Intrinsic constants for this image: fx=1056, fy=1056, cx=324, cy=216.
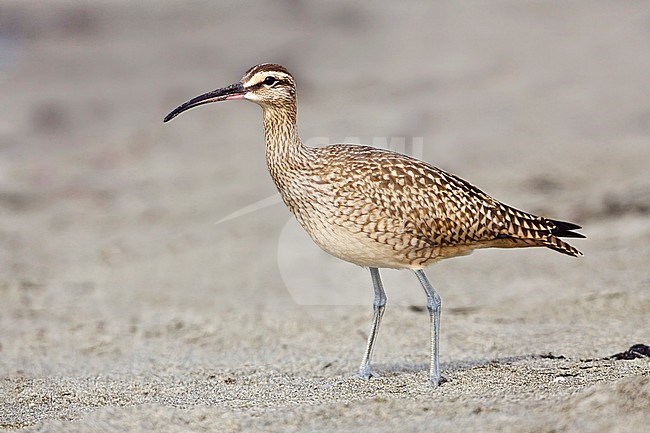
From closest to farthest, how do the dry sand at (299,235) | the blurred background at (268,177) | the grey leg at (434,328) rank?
the dry sand at (299,235)
the grey leg at (434,328)
the blurred background at (268,177)

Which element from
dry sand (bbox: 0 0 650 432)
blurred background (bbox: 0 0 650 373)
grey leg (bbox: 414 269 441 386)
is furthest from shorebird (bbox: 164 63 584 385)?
blurred background (bbox: 0 0 650 373)

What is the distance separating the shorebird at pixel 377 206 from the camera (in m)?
5.80

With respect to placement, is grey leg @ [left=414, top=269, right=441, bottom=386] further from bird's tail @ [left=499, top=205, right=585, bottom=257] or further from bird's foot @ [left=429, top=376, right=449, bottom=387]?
bird's tail @ [left=499, top=205, right=585, bottom=257]

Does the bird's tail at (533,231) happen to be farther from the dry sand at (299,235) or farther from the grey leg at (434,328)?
the dry sand at (299,235)

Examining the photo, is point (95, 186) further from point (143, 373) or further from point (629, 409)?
point (629, 409)

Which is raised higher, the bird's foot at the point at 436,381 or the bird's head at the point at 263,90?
the bird's head at the point at 263,90

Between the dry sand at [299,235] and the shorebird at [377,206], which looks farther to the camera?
the shorebird at [377,206]

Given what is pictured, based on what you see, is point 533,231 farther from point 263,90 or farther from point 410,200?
point 263,90

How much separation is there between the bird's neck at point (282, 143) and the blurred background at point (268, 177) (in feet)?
4.46

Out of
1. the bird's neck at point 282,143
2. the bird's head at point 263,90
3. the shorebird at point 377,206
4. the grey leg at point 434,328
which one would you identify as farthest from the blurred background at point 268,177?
the bird's head at point 263,90

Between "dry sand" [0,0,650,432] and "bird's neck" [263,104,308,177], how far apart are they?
124 cm

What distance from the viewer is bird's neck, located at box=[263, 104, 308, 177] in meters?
6.04

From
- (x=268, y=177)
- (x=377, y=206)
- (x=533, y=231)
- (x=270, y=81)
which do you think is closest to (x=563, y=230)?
(x=533, y=231)

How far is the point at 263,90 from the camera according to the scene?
6.16 metres
